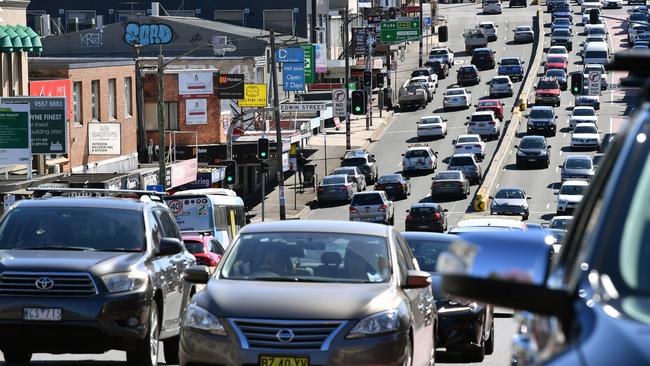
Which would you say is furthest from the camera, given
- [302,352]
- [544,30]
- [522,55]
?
[544,30]

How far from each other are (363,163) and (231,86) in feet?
30.2

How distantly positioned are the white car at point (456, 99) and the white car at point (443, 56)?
59.9 feet

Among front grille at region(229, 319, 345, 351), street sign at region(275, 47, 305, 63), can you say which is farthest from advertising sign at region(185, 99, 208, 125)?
front grille at region(229, 319, 345, 351)

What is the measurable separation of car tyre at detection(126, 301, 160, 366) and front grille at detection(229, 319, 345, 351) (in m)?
3.61

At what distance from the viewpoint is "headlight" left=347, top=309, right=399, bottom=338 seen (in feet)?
37.2

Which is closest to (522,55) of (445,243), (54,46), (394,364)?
(54,46)

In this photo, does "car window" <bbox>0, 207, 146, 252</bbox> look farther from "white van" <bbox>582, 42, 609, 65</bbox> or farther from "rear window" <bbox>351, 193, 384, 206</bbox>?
"white van" <bbox>582, 42, 609, 65</bbox>

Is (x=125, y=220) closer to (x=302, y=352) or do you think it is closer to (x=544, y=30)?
(x=302, y=352)

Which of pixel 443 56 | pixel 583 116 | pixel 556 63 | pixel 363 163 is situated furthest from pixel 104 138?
pixel 443 56

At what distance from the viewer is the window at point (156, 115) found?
7493 cm

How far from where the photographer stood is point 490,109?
91.9 meters

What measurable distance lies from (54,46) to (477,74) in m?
34.3

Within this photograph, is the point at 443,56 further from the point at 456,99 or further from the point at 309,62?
the point at 309,62

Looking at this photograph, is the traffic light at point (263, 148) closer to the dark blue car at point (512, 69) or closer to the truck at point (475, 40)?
the dark blue car at point (512, 69)
